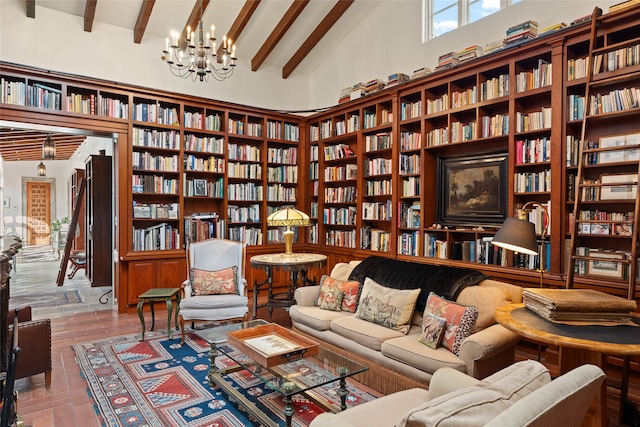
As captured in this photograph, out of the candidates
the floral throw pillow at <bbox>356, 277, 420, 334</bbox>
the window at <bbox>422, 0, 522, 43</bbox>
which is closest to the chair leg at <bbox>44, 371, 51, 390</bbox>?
the floral throw pillow at <bbox>356, 277, 420, 334</bbox>

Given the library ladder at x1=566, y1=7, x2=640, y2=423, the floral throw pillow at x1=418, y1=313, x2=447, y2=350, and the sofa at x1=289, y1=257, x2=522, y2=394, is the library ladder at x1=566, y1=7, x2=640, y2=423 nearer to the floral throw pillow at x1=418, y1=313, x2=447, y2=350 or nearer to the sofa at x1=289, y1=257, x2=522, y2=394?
the sofa at x1=289, y1=257, x2=522, y2=394

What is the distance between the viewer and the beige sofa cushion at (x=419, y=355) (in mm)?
2529

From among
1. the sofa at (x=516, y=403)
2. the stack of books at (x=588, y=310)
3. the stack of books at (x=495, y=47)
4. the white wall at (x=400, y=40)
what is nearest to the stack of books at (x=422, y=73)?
the white wall at (x=400, y=40)

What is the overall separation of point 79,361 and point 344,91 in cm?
465

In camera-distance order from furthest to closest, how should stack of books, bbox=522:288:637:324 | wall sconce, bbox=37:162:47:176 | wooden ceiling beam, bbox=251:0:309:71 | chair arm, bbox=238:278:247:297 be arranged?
wall sconce, bbox=37:162:47:176, wooden ceiling beam, bbox=251:0:309:71, chair arm, bbox=238:278:247:297, stack of books, bbox=522:288:637:324

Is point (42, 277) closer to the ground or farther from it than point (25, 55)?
closer to the ground

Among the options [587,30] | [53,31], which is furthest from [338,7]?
[53,31]

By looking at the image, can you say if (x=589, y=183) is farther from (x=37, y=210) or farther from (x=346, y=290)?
(x=37, y=210)

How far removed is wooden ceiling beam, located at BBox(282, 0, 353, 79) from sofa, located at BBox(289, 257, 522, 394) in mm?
3793

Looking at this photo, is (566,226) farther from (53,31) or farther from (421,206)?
(53,31)

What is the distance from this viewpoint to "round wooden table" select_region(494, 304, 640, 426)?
171 cm

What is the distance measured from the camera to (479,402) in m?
1.23

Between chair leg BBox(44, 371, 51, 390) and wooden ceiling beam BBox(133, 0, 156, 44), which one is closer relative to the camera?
chair leg BBox(44, 371, 51, 390)

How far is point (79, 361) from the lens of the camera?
3.52 m
